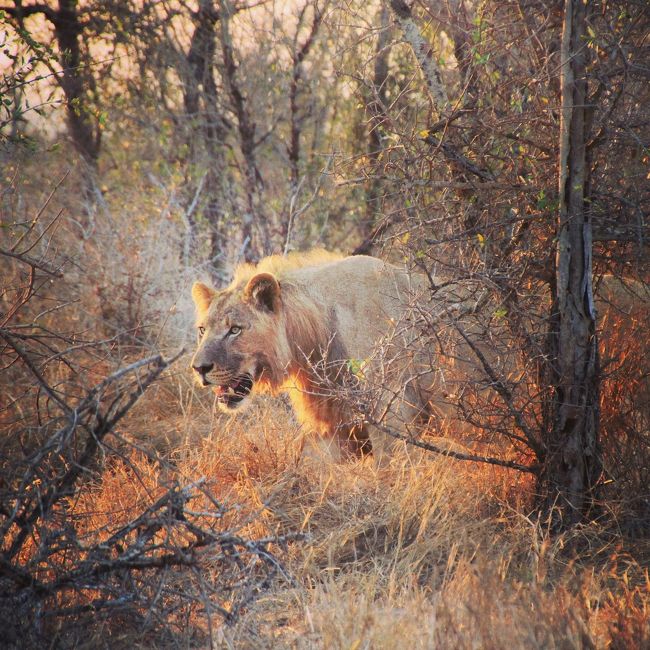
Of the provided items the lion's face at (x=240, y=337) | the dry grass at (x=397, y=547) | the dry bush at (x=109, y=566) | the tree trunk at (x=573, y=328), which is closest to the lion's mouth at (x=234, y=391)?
the lion's face at (x=240, y=337)

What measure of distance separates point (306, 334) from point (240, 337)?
0.47 metres

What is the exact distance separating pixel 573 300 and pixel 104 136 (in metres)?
11.1

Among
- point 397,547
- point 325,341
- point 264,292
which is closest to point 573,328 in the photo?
point 397,547

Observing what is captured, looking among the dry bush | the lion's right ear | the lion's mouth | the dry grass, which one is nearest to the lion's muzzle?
the lion's mouth

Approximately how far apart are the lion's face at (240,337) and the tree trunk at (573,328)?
1.95 meters

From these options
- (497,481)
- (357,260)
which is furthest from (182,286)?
(497,481)

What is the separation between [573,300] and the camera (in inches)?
169

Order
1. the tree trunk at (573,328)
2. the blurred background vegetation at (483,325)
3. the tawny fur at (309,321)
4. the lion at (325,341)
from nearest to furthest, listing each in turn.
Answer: the blurred background vegetation at (483,325) < the tree trunk at (573,328) < the lion at (325,341) < the tawny fur at (309,321)

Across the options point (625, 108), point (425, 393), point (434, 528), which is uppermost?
point (625, 108)

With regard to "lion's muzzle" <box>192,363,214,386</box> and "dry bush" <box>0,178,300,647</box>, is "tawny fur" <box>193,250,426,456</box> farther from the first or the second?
"dry bush" <box>0,178,300,647</box>

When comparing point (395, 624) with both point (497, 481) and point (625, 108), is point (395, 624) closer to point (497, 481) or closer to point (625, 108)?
point (497, 481)

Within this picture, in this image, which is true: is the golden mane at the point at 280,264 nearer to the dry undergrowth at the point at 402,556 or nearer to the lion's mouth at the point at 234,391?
the lion's mouth at the point at 234,391

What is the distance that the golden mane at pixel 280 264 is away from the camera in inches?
224

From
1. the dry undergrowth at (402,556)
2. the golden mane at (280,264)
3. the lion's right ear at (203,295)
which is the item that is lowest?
the dry undergrowth at (402,556)
